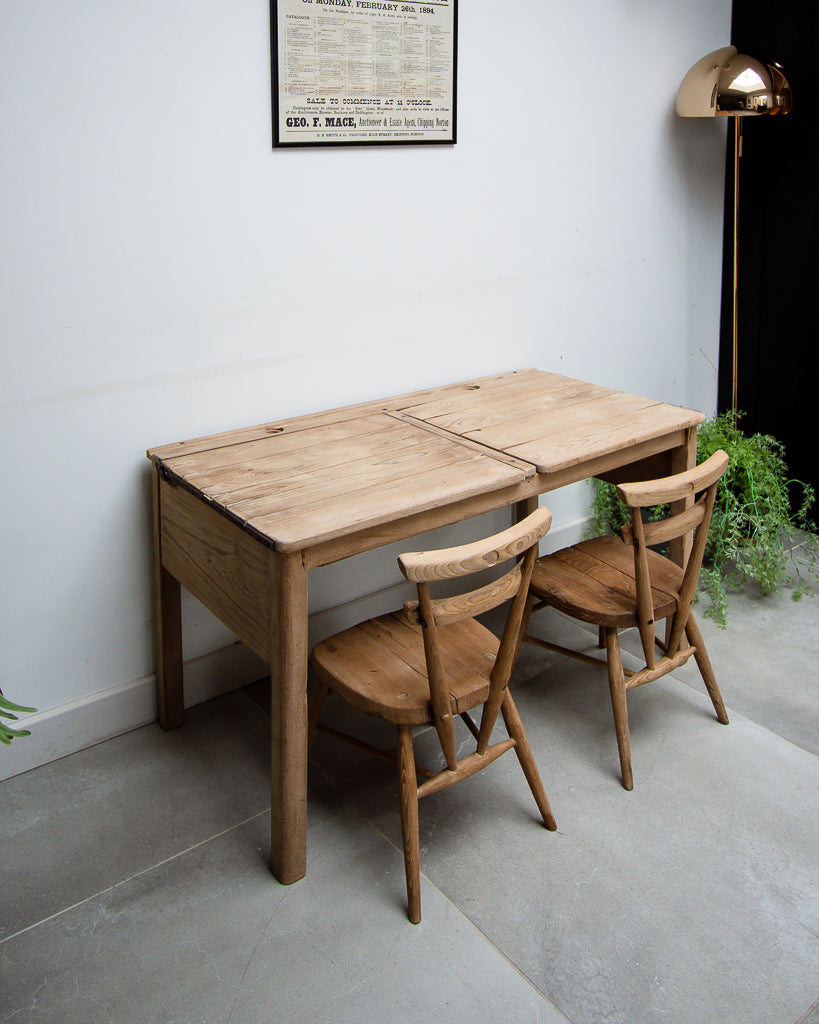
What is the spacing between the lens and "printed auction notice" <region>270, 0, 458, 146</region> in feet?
7.90

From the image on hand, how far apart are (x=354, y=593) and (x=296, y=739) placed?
102 centimetres

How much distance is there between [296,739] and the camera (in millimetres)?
2002

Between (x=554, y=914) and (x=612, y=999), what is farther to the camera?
(x=554, y=914)

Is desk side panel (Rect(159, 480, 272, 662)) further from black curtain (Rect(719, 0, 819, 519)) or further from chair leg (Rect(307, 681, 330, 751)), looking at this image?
black curtain (Rect(719, 0, 819, 519))

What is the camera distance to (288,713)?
198 cm

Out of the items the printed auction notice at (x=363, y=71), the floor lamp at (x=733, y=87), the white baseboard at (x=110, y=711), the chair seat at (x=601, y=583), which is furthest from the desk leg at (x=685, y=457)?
the white baseboard at (x=110, y=711)

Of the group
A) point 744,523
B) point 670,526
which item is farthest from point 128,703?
point 744,523

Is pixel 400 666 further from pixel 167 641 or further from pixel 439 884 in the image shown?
pixel 167 641

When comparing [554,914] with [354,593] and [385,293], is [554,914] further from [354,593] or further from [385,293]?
[385,293]

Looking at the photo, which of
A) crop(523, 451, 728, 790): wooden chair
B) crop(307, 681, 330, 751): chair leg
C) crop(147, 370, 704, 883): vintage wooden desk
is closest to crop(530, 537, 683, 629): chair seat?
crop(523, 451, 728, 790): wooden chair

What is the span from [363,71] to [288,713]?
171 centimetres

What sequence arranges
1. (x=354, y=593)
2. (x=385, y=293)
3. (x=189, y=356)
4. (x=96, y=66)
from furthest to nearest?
1. (x=354, y=593)
2. (x=385, y=293)
3. (x=189, y=356)
4. (x=96, y=66)

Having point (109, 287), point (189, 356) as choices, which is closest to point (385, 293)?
point (189, 356)

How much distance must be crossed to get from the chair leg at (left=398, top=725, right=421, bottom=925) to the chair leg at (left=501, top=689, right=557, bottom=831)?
0.88 ft
